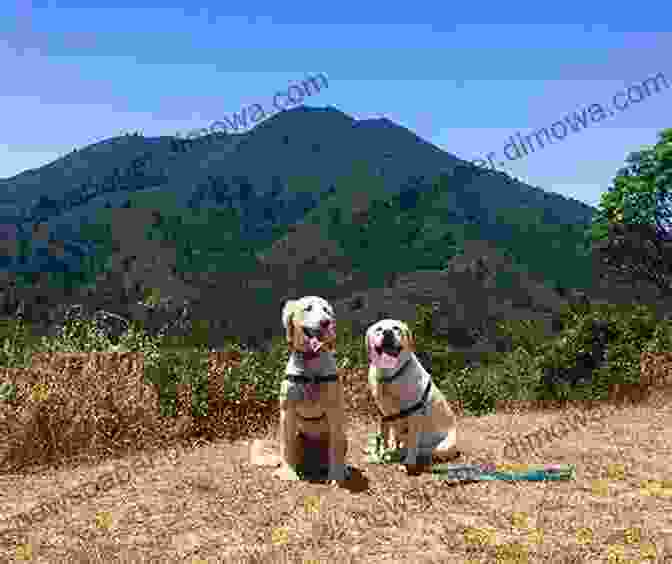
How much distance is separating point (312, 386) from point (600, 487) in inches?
106

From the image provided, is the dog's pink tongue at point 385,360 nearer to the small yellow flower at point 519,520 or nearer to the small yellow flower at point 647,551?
the small yellow flower at point 519,520

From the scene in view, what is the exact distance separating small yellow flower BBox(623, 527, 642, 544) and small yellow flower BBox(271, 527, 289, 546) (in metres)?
2.36

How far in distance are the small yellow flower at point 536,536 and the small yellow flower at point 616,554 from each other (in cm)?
45

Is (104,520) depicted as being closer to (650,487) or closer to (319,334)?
(319,334)

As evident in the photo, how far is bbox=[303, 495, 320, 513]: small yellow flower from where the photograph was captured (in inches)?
225

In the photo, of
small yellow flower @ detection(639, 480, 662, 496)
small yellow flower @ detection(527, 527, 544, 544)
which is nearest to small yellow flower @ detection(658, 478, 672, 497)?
small yellow flower @ detection(639, 480, 662, 496)

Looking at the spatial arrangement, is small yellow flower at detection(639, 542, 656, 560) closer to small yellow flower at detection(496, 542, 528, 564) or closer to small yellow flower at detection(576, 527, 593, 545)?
small yellow flower at detection(576, 527, 593, 545)

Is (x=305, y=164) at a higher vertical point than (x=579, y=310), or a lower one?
higher

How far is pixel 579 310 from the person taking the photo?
14703 mm

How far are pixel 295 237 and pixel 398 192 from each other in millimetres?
36522

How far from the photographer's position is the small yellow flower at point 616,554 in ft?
16.0

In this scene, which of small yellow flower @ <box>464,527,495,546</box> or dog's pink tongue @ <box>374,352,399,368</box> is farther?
dog's pink tongue @ <box>374,352,399,368</box>

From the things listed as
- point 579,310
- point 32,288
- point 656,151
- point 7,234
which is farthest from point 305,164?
point 579,310

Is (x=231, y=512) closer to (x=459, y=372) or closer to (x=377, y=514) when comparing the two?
(x=377, y=514)
